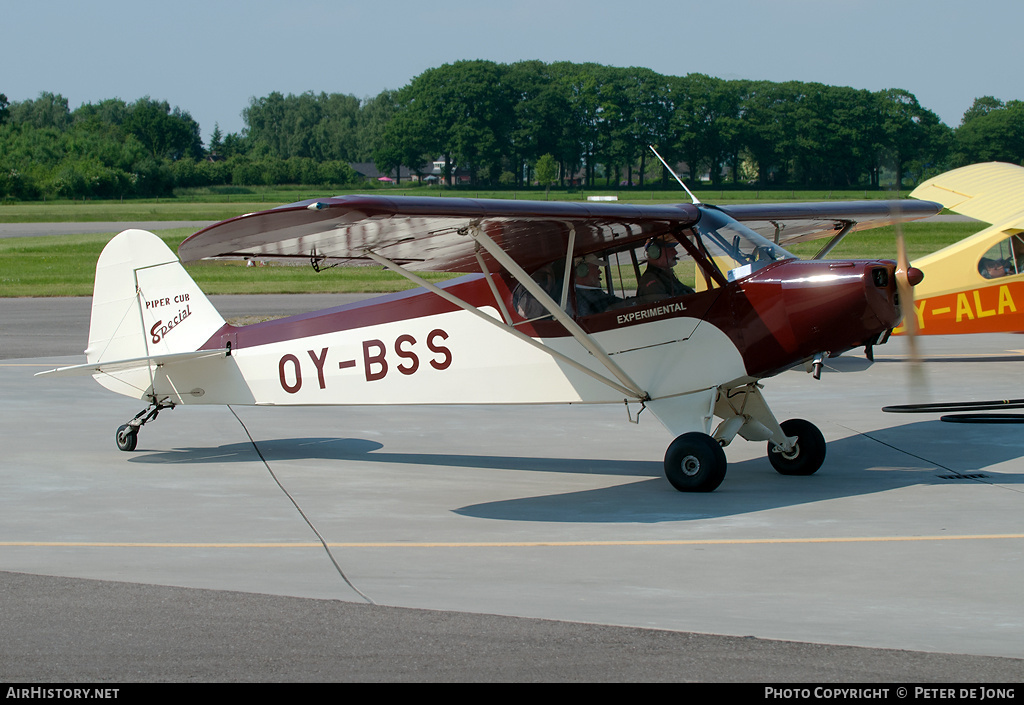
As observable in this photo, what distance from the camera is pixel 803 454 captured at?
28.9 feet

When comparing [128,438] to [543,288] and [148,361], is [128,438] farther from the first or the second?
[543,288]

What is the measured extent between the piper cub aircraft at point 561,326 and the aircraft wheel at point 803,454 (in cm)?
2

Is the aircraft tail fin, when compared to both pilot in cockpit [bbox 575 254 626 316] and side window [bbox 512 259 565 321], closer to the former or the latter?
side window [bbox 512 259 565 321]

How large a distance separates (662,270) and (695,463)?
1.61 meters

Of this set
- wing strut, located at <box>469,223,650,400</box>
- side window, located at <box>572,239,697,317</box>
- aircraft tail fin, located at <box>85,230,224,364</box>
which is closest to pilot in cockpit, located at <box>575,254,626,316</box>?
side window, located at <box>572,239,697,317</box>

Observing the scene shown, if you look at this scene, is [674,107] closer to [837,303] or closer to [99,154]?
[99,154]

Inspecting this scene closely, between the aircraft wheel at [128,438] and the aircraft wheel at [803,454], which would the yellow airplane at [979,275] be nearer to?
the aircraft wheel at [803,454]

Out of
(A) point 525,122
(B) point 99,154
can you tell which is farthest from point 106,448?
(A) point 525,122

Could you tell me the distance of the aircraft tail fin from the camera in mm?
10008

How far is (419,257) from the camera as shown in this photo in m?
8.67

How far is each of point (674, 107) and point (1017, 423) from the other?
114 m

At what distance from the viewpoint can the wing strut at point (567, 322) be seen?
7.78m

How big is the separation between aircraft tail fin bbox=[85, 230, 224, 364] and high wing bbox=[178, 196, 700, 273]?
2.12 m

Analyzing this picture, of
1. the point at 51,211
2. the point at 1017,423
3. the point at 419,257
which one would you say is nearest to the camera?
the point at 419,257
